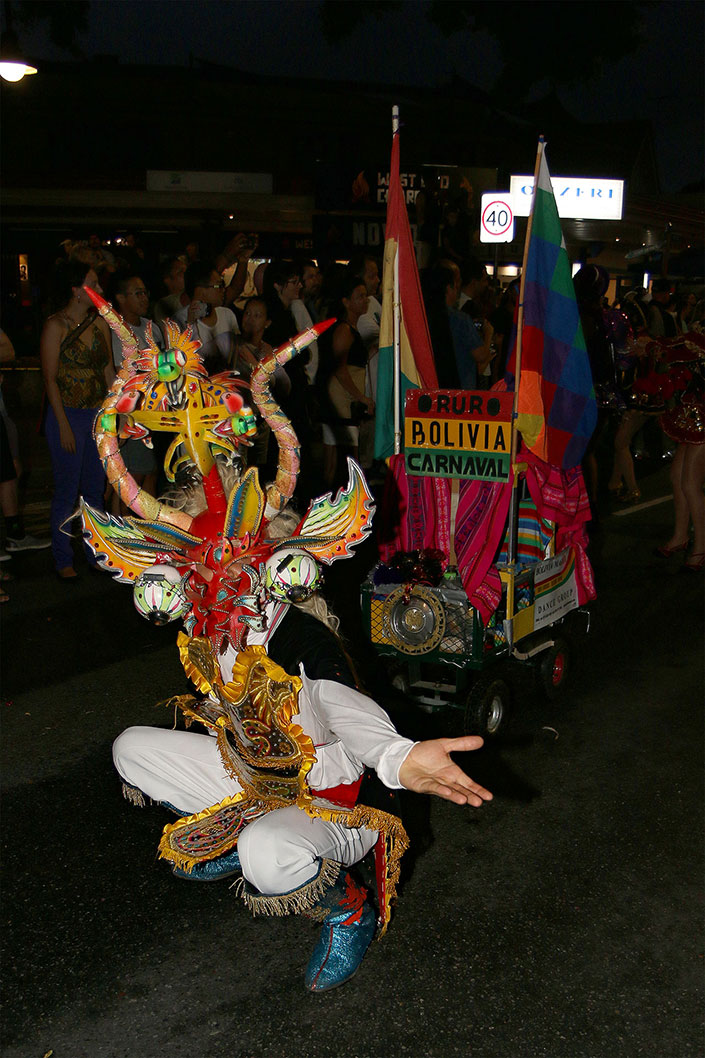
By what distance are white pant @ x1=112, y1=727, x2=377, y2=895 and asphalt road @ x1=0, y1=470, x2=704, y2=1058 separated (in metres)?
0.46

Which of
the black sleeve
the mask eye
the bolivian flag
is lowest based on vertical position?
the black sleeve

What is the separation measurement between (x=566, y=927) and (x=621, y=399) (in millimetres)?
5805

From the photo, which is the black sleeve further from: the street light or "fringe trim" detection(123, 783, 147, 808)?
the street light

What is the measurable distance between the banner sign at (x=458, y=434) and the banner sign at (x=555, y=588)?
25.1 inches

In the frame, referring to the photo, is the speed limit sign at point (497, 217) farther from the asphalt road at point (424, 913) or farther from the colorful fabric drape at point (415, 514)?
the colorful fabric drape at point (415, 514)

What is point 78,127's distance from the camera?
21.6m

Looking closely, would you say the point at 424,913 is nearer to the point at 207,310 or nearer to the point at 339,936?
the point at 339,936

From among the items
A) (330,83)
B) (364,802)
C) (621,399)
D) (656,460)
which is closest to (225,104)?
(330,83)

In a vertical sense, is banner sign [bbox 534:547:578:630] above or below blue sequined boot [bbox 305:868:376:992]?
above

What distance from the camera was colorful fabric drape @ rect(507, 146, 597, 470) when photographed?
415cm

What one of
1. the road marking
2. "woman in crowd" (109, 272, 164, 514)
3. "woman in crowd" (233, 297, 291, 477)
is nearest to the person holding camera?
"woman in crowd" (233, 297, 291, 477)

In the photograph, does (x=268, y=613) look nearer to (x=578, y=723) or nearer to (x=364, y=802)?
(x=364, y=802)

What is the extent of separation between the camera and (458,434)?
4.19 metres

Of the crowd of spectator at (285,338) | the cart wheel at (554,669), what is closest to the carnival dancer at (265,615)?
the cart wheel at (554,669)
